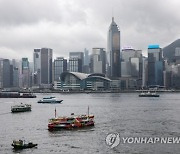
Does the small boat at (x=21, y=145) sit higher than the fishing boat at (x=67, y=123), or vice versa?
the fishing boat at (x=67, y=123)

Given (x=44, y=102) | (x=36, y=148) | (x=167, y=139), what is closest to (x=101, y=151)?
(x=36, y=148)

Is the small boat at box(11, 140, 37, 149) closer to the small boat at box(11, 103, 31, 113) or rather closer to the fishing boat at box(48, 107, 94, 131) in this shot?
the fishing boat at box(48, 107, 94, 131)

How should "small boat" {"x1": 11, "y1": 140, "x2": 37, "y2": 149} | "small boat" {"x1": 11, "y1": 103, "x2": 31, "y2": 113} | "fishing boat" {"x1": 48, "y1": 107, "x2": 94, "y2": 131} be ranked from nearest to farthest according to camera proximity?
"small boat" {"x1": 11, "y1": 140, "x2": 37, "y2": 149} → "fishing boat" {"x1": 48, "y1": 107, "x2": 94, "y2": 131} → "small boat" {"x1": 11, "y1": 103, "x2": 31, "y2": 113}

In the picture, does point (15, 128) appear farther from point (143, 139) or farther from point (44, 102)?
point (44, 102)

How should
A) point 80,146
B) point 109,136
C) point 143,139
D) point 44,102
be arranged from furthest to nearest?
point 44,102, point 109,136, point 143,139, point 80,146

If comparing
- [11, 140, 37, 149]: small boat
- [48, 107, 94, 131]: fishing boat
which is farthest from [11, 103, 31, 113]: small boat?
[11, 140, 37, 149]: small boat

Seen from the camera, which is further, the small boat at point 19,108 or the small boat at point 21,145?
the small boat at point 19,108

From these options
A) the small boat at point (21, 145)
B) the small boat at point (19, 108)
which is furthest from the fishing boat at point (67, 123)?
the small boat at point (19, 108)

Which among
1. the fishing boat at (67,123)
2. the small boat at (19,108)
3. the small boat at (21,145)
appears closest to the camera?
the small boat at (21,145)

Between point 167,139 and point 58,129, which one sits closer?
point 167,139

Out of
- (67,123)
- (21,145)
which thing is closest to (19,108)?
(67,123)

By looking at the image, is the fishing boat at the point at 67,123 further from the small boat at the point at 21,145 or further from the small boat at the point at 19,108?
the small boat at the point at 19,108
